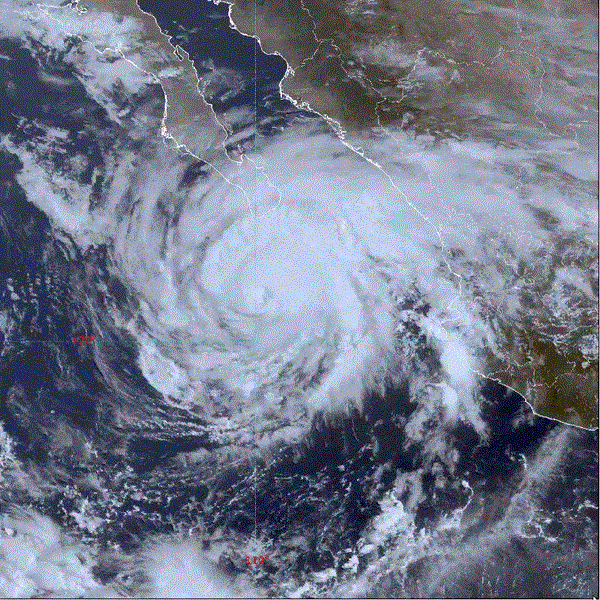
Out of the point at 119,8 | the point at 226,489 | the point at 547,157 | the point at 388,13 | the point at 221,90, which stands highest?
the point at 388,13

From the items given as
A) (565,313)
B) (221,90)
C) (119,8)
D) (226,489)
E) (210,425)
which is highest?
(119,8)

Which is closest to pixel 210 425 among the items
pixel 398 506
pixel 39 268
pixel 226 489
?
pixel 226 489

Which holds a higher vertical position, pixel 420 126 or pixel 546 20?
pixel 546 20

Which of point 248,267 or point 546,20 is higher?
point 546,20

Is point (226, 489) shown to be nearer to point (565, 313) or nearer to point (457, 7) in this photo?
point (565, 313)

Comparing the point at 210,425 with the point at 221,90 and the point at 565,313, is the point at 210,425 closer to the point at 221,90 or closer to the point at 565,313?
the point at 221,90

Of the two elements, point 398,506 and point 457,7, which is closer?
point 398,506

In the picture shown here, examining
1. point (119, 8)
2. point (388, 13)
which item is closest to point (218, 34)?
point (119, 8)

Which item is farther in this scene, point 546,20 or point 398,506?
point 546,20
